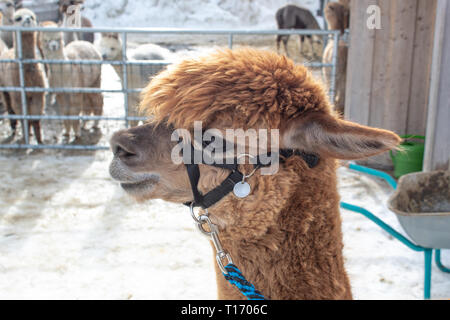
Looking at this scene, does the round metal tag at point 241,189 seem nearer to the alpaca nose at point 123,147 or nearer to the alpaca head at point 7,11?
the alpaca nose at point 123,147

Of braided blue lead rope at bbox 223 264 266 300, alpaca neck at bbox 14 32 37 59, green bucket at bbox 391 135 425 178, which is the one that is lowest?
green bucket at bbox 391 135 425 178

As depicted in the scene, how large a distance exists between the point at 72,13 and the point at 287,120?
28.5 feet

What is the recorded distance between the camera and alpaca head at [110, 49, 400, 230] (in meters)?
1.23

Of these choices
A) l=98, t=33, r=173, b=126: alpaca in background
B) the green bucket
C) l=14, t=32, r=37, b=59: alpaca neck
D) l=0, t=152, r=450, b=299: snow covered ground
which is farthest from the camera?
l=98, t=33, r=173, b=126: alpaca in background

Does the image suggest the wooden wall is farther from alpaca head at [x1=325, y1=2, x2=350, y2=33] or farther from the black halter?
the black halter

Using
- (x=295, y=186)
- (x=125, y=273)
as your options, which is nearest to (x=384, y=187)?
(x=125, y=273)

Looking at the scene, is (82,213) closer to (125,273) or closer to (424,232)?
(125,273)

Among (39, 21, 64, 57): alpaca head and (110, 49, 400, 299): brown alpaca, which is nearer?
(110, 49, 400, 299): brown alpaca

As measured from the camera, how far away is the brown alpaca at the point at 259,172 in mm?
1246

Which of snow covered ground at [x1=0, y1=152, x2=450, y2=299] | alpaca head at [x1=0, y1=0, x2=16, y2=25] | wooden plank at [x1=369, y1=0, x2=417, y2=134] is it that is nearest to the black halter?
snow covered ground at [x1=0, y1=152, x2=450, y2=299]

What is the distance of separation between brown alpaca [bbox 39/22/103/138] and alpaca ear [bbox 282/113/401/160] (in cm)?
552

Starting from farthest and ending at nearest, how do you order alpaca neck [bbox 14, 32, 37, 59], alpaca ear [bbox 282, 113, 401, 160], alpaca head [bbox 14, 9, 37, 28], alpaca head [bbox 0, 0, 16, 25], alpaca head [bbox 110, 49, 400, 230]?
alpaca head [bbox 0, 0, 16, 25]
alpaca head [bbox 14, 9, 37, 28]
alpaca neck [bbox 14, 32, 37, 59]
alpaca head [bbox 110, 49, 400, 230]
alpaca ear [bbox 282, 113, 401, 160]

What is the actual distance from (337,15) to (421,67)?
3.16 m

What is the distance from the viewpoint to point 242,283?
1.29 meters
